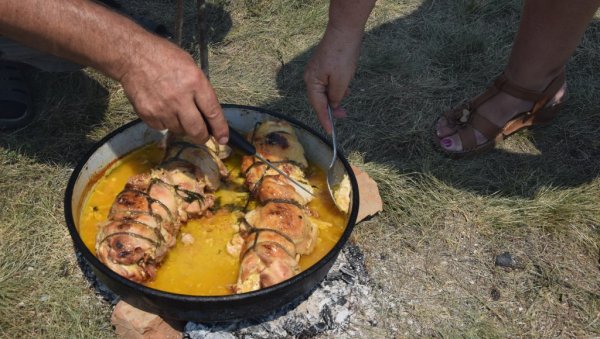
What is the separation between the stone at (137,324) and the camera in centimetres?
268

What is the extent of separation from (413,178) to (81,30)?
2.31m

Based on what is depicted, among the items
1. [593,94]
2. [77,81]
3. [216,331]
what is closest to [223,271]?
[216,331]

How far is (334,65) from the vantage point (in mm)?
2715

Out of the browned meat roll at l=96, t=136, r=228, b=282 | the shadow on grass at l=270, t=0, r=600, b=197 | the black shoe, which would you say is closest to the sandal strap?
the shadow on grass at l=270, t=0, r=600, b=197

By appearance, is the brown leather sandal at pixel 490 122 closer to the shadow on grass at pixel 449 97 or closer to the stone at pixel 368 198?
the shadow on grass at pixel 449 97

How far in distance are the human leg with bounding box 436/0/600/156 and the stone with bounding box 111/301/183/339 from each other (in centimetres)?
227

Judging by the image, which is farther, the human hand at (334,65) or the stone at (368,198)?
the stone at (368,198)

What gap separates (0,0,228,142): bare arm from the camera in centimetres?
237

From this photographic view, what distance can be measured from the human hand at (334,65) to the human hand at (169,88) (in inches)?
22.4

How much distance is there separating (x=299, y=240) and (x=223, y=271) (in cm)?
40

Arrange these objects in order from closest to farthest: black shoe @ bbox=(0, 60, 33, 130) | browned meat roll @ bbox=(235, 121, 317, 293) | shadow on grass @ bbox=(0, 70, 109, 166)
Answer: browned meat roll @ bbox=(235, 121, 317, 293)
shadow on grass @ bbox=(0, 70, 109, 166)
black shoe @ bbox=(0, 60, 33, 130)

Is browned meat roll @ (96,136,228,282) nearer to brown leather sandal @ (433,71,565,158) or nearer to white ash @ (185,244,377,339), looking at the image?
white ash @ (185,244,377,339)

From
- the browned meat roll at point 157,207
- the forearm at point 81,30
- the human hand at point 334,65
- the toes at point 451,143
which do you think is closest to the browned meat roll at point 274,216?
the browned meat roll at point 157,207

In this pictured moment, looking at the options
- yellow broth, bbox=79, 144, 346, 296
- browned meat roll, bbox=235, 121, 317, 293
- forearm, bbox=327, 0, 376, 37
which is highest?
forearm, bbox=327, 0, 376, 37
